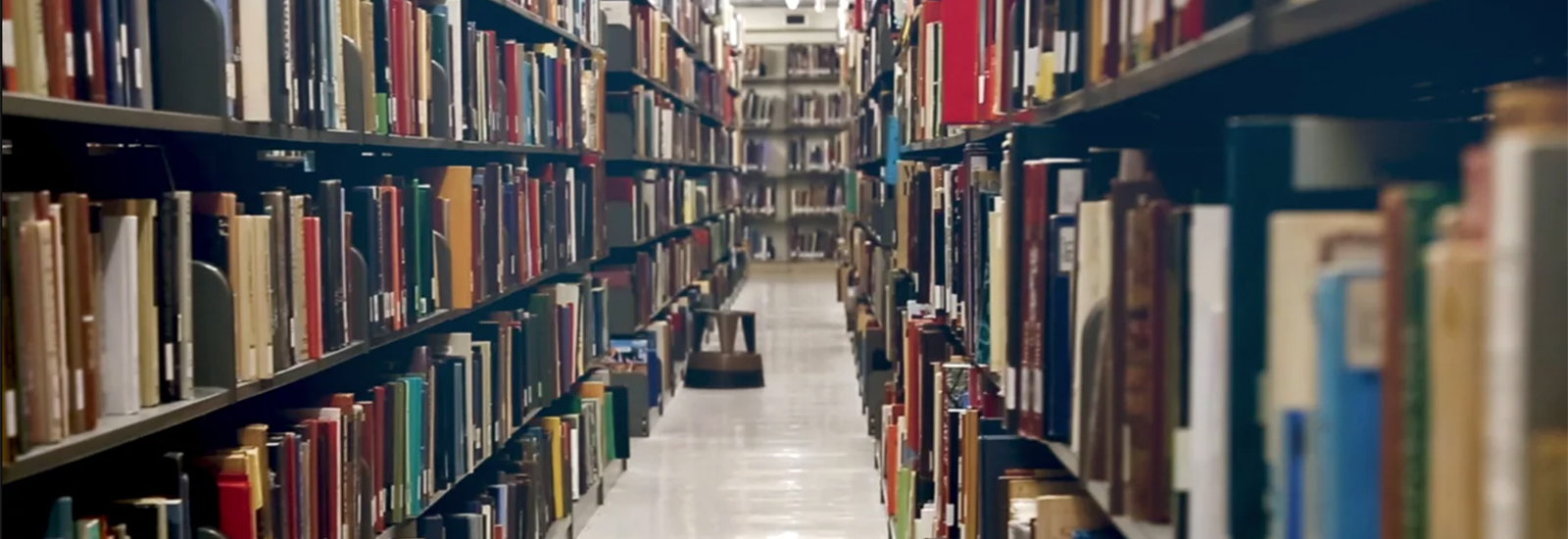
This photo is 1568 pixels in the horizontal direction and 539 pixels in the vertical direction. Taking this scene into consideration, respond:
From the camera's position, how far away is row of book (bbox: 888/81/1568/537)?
26.0 inches

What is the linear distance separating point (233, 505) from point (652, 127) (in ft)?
15.4

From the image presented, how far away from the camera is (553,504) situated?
→ 4.21 metres

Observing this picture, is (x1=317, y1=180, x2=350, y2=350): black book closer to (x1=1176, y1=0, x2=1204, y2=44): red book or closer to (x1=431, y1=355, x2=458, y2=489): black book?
(x1=431, y1=355, x2=458, y2=489): black book

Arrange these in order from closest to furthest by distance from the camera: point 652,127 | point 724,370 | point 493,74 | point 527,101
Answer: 1. point 493,74
2. point 527,101
3. point 652,127
4. point 724,370

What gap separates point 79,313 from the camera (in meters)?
1.69

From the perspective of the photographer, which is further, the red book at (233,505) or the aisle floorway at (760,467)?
the aisle floorway at (760,467)

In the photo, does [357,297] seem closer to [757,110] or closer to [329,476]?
[329,476]

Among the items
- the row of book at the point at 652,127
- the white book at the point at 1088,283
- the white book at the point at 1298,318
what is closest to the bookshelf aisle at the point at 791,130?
the row of book at the point at 652,127

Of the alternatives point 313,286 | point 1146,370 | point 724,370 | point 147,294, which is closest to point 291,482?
point 313,286

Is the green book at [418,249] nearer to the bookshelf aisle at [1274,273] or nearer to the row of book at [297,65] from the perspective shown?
the row of book at [297,65]

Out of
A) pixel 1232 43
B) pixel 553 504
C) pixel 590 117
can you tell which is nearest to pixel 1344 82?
pixel 1232 43

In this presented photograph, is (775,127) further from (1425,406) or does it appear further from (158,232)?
(1425,406)

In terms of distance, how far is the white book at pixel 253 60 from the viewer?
2100 mm

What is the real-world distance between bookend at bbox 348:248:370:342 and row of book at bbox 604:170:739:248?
2.95m
